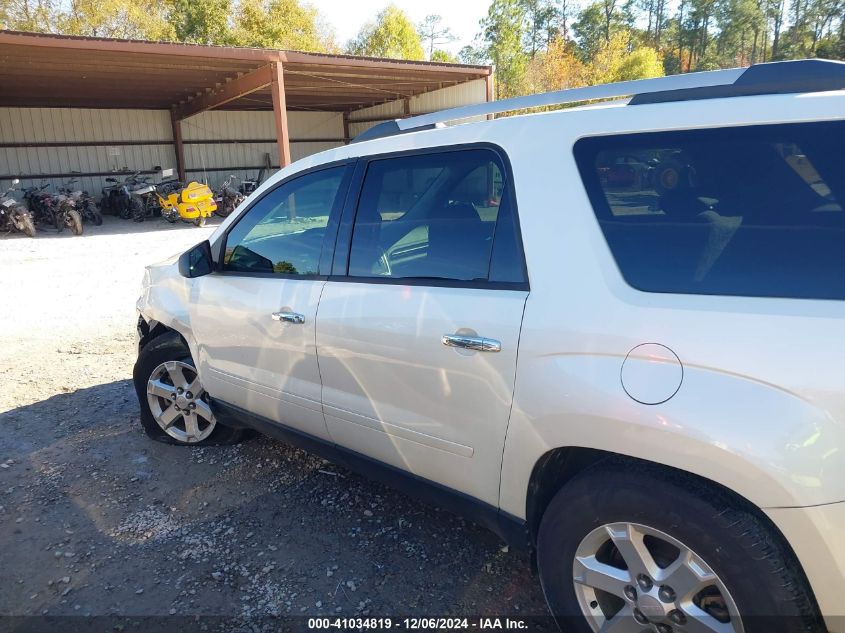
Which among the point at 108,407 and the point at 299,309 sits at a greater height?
the point at 299,309

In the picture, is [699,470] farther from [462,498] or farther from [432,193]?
[432,193]

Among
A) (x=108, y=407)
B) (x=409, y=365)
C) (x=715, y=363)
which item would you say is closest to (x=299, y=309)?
(x=409, y=365)

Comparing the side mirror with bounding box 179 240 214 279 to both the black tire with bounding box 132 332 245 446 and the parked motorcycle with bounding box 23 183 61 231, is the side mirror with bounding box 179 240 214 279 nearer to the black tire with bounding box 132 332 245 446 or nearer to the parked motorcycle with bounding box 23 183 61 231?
the black tire with bounding box 132 332 245 446

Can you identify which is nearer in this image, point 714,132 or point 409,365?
point 714,132

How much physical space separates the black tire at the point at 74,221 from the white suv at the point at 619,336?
1577cm

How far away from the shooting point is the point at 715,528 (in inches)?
62.8

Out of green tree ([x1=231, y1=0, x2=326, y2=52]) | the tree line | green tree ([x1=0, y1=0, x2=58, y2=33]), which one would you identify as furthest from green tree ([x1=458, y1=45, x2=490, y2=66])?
green tree ([x1=0, y1=0, x2=58, y2=33])

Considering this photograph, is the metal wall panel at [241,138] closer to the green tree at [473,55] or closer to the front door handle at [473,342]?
the front door handle at [473,342]

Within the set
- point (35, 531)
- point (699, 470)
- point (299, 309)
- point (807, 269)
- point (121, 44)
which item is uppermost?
point (121, 44)

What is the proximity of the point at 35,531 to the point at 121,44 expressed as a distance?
39.7 ft

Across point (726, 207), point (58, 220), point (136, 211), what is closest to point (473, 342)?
point (726, 207)

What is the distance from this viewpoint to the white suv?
1502 millimetres

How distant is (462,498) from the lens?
2303 millimetres

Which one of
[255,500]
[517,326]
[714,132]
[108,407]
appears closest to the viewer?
[714,132]
